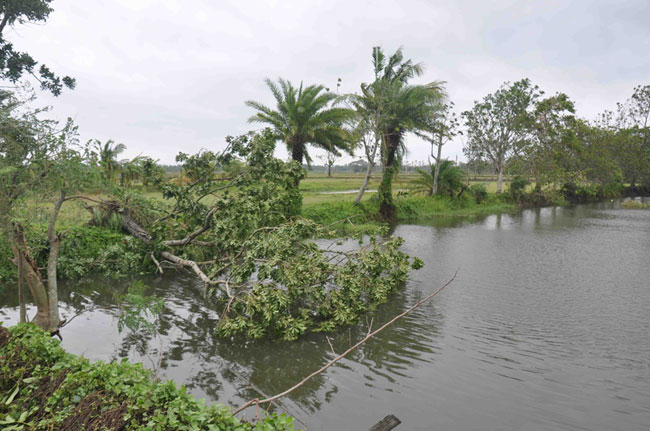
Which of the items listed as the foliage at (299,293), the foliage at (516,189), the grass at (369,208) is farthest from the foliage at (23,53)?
the foliage at (516,189)

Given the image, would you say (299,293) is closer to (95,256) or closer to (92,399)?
(92,399)

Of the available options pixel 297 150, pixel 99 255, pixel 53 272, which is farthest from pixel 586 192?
pixel 53 272

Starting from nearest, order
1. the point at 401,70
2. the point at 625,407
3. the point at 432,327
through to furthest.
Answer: the point at 625,407 → the point at 432,327 → the point at 401,70

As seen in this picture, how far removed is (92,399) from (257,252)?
4524 millimetres

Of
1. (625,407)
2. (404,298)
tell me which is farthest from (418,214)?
(625,407)

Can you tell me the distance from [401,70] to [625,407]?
21476 millimetres

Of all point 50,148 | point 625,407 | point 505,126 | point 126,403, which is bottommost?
point 625,407

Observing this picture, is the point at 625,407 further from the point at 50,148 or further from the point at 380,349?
the point at 50,148

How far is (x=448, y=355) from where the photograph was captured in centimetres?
711

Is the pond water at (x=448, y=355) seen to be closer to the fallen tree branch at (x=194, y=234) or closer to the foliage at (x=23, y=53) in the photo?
the fallen tree branch at (x=194, y=234)

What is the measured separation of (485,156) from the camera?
128 ft

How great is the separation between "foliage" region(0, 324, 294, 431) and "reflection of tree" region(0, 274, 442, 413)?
5.23 ft

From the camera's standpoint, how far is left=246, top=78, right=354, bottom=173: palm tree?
2195cm

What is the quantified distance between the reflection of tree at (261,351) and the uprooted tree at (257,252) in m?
0.28
